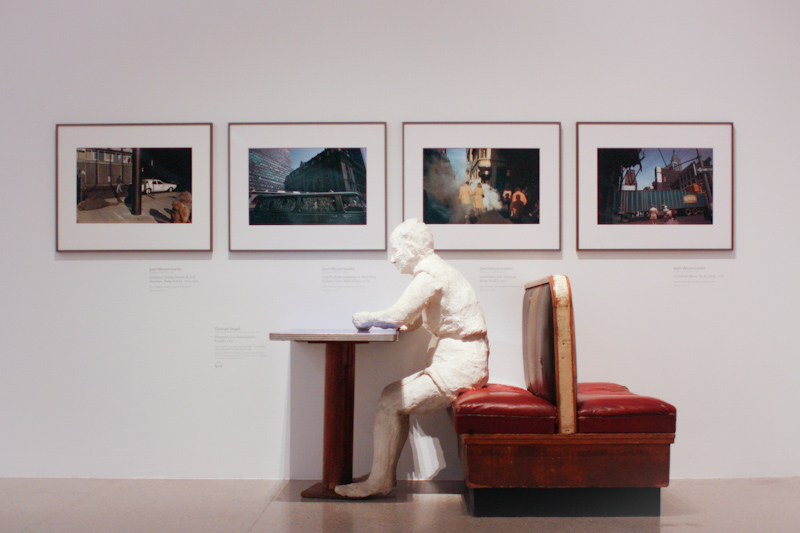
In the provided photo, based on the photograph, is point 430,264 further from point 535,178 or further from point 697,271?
point 697,271

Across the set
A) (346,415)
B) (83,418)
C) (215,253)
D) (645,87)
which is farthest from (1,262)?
(645,87)

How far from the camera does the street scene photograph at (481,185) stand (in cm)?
399

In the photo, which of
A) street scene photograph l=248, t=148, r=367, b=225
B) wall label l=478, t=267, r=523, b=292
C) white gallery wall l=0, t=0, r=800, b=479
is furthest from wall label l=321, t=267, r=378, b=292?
wall label l=478, t=267, r=523, b=292

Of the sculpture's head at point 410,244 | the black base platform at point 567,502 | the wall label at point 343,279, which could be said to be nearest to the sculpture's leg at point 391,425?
the black base platform at point 567,502

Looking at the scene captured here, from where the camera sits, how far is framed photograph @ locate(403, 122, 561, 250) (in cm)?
398

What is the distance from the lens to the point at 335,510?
129 inches

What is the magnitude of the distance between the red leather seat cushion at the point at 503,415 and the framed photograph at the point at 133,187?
84.2 inches

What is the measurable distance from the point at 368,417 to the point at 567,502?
1.44 m

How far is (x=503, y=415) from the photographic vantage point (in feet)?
10.1

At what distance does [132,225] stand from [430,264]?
215 cm

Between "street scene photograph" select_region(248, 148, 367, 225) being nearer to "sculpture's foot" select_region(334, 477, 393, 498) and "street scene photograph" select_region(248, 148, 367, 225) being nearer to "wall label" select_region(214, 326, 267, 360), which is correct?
"wall label" select_region(214, 326, 267, 360)

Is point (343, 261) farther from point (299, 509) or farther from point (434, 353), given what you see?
point (299, 509)

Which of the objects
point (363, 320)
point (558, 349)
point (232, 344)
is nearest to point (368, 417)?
point (363, 320)

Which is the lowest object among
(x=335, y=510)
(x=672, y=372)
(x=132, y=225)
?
(x=335, y=510)
